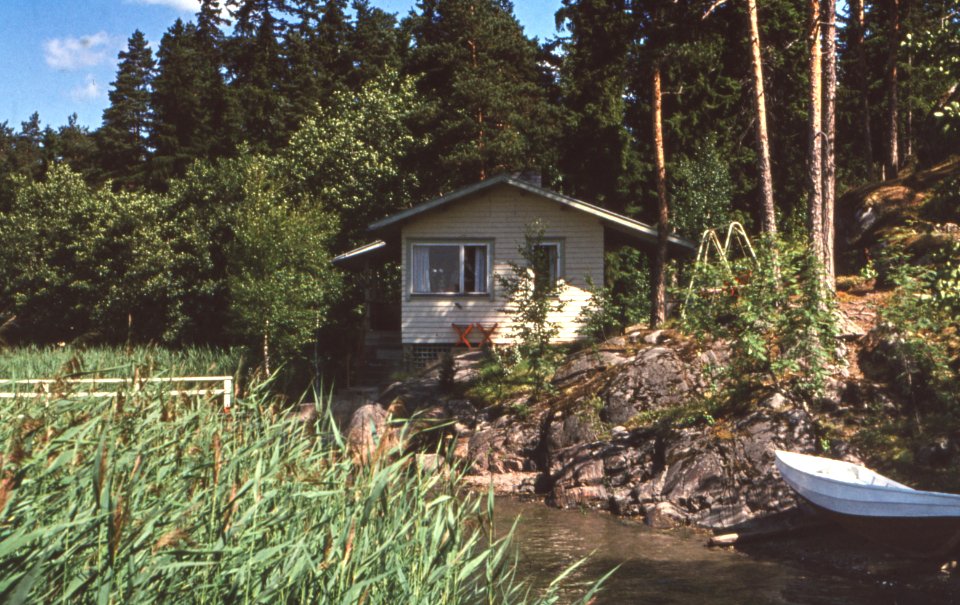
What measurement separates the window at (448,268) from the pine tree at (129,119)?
26.5m

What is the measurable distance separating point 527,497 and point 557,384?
13.8 ft

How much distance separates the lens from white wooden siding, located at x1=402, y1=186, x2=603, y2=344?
28.9 metres

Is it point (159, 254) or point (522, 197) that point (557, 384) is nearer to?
point (522, 197)

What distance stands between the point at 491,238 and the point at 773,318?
1325cm

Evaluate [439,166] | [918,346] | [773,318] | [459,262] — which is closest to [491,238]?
[459,262]

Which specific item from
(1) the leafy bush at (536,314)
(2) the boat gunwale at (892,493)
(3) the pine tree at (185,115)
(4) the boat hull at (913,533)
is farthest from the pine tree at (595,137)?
(4) the boat hull at (913,533)

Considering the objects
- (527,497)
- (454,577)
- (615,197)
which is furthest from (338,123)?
(454,577)

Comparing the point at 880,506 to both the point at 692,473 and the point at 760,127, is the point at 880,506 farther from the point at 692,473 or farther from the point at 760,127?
the point at 760,127

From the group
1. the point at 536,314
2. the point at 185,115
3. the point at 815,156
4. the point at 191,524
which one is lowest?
the point at 191,524

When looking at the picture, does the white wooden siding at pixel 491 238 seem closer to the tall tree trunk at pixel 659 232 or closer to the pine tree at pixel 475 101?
the tall tree trunk at pixel 659 232

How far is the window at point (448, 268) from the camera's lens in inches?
1148

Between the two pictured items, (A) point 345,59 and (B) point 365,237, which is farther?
(A) point 345,59

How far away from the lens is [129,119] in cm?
5650

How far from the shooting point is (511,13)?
48688 millimetres
